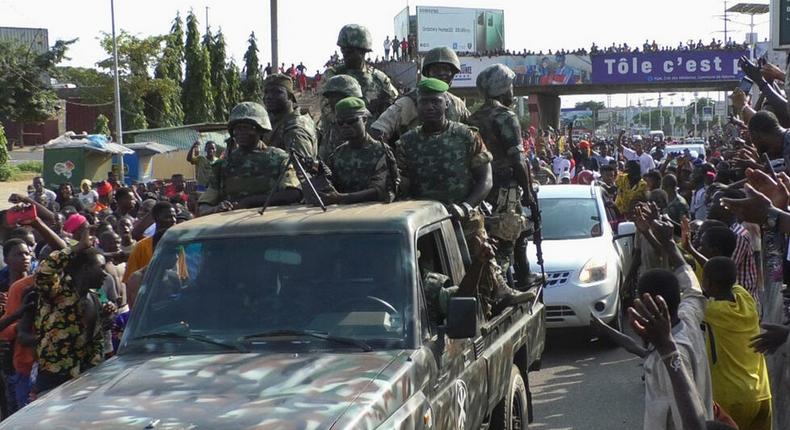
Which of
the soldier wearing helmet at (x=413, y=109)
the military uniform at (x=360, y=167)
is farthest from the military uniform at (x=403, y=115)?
the military uniform at (x=360, y=167)

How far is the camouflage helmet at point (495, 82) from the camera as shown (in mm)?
8185

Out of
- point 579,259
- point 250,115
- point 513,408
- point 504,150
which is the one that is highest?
point 250,115

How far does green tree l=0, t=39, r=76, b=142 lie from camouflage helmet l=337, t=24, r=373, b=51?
43.4m

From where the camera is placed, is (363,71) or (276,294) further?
(363,71)

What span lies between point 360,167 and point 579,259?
4.79 metres

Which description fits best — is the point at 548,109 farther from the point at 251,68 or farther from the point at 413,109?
the point at 413,109

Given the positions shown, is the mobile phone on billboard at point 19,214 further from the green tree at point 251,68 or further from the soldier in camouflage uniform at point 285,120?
the green tree at point 251,68

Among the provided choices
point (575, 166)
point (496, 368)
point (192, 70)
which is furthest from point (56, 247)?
point (192, 70)

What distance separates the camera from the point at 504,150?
8.13 m

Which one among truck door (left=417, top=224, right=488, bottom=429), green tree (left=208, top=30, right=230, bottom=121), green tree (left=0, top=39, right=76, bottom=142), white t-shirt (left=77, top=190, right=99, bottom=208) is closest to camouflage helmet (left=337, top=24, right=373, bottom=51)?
truck door (left=417, top=224, right=488, bottom=429)

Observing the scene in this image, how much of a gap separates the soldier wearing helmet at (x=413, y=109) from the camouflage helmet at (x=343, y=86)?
0.90ft

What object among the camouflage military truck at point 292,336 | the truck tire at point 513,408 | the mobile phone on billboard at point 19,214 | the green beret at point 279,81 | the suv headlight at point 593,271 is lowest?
the truck tire at point 513,408

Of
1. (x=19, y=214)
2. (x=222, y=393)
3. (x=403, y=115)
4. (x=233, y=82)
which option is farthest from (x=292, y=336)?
(x=233, y=82)

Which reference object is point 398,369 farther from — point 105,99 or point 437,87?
point 105,99
